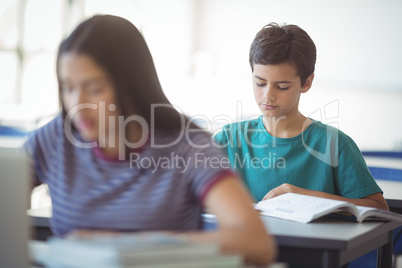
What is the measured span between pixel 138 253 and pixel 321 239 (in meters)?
0.73

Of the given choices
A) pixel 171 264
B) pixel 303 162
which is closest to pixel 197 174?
pixel 171 264

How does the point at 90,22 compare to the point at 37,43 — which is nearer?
the point at 90,22

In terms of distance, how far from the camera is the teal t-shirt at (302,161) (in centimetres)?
208

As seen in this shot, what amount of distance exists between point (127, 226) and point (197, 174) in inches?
7.6

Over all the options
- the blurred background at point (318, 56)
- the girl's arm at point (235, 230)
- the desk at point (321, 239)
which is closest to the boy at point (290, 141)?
the desk at point (321, 239)

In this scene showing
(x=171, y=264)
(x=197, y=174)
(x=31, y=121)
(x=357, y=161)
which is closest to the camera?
(x=171, y=264)

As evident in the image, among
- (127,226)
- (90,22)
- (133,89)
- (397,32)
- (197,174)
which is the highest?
(397,32)

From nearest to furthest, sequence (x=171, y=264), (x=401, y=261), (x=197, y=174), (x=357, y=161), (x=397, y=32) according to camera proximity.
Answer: (x=171, y=264) < (x=197, y=174) < (x=357, y=161) < (x=401, y=261) < (x=397, y=32)

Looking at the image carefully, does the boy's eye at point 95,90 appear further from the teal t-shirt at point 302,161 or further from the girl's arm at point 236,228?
the teal t-shirt at point 302,161

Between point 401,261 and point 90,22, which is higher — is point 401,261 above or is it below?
below

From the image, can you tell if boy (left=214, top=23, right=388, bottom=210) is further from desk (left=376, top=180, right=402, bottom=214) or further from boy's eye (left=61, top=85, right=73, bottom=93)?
boy's eye (left=61, top=85, right=73, bottom=93)

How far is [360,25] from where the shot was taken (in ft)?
20.1

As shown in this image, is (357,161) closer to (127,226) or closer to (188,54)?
(127,226)

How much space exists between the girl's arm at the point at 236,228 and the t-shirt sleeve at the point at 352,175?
1.01 meters
